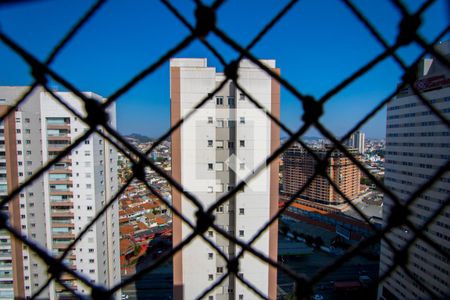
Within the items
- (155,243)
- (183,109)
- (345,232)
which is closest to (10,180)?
(183,109)

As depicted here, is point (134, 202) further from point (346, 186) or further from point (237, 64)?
point (237, 64)

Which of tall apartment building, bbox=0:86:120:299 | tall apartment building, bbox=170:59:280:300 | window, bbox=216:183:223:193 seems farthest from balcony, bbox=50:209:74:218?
window, bbox=216:183:223:193

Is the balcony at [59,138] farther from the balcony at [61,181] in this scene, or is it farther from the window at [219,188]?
the window at [219,188]

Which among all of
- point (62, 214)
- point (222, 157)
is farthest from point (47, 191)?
point (222, 157)

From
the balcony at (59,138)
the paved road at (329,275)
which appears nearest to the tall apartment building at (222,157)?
the balcony at (59,138)

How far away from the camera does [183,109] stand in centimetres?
381

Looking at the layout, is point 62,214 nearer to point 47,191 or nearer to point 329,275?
point 47,191

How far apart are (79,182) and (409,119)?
8875 mm

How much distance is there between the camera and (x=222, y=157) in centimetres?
405

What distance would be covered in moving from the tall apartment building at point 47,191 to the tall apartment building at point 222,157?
308 cm

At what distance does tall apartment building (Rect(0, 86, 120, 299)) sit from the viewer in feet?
19.1

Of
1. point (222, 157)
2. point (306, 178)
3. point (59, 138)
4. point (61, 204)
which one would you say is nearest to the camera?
point (222, 157)

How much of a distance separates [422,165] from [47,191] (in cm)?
948

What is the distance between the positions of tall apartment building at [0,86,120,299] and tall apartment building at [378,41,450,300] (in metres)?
6.75
